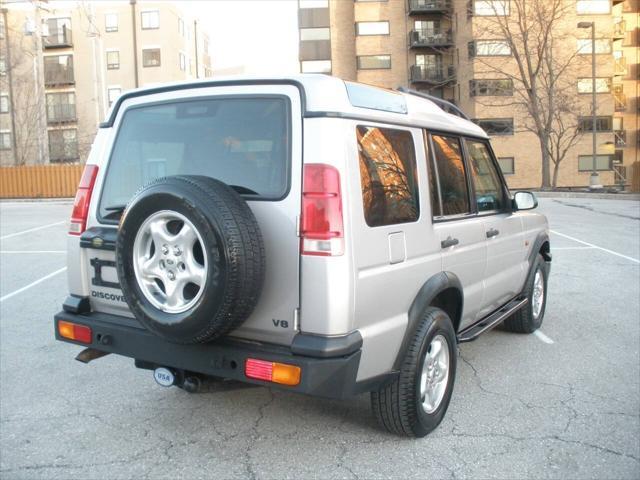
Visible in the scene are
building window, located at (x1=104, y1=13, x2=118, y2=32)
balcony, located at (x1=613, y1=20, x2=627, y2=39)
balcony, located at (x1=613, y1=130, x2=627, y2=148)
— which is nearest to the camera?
balcony, located at (x1=613, y1=20, x2=627, y2=39)

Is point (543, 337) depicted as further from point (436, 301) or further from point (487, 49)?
point (487, 49)

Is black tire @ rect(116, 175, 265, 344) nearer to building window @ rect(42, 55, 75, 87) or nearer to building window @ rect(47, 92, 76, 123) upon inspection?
building window @ rect(47, 92, 76, 123)

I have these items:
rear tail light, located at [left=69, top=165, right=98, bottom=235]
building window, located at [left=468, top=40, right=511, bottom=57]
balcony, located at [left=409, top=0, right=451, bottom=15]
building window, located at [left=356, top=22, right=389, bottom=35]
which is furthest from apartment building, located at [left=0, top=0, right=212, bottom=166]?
rear tail light, located at [left=69, top=165, right=98, bottom=235]

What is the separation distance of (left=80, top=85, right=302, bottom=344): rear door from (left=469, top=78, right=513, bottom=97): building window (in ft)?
135

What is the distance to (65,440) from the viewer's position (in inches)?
149

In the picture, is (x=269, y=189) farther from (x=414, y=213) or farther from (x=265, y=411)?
(x=265, y=411)

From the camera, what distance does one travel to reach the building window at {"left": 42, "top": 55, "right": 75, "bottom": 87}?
166ft

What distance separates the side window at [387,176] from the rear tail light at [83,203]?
172cm

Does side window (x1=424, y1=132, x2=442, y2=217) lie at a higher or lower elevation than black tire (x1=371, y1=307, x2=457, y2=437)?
higher

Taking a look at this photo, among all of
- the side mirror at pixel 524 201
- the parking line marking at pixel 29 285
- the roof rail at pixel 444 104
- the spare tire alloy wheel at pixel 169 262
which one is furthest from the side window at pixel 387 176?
the parking line marking at pixel 29 285

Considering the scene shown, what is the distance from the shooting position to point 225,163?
133 inches

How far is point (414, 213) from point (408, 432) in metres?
1.28

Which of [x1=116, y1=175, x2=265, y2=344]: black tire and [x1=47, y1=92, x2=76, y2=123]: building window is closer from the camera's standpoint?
[x1=116, y1=175, x2=265, y2=344]: black tire

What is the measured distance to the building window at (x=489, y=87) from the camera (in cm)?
4222
